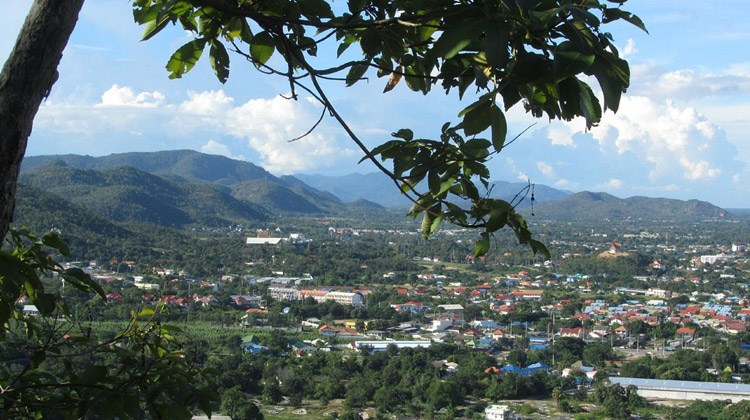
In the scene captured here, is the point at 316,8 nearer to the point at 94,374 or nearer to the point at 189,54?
the point at 189,54

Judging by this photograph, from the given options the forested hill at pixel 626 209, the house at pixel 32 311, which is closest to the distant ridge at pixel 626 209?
the forested hill at pixel 626 209

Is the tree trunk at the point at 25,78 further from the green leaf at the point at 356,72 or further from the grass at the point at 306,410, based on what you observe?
the grass at the point at 306,410

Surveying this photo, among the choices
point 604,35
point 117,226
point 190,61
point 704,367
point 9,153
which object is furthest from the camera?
point 117,226

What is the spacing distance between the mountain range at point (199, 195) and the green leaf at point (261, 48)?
2039 cm

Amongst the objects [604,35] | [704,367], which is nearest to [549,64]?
[604,35]

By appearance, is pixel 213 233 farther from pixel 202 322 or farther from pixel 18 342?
pixel 18 342

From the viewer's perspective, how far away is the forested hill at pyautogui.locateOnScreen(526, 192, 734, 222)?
7312cm

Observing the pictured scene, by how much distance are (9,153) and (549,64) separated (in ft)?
1.83

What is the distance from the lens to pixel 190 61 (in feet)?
3.17

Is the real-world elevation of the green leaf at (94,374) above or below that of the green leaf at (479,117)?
below

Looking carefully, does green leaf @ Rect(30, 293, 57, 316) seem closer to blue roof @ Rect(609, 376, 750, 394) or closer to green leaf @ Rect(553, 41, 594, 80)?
green leaf @ Rect(553, 41, 594, 80)

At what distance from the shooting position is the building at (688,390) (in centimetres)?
1097

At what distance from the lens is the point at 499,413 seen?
956 cm

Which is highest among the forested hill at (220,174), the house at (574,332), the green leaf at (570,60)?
the forested hill at (220,174)
